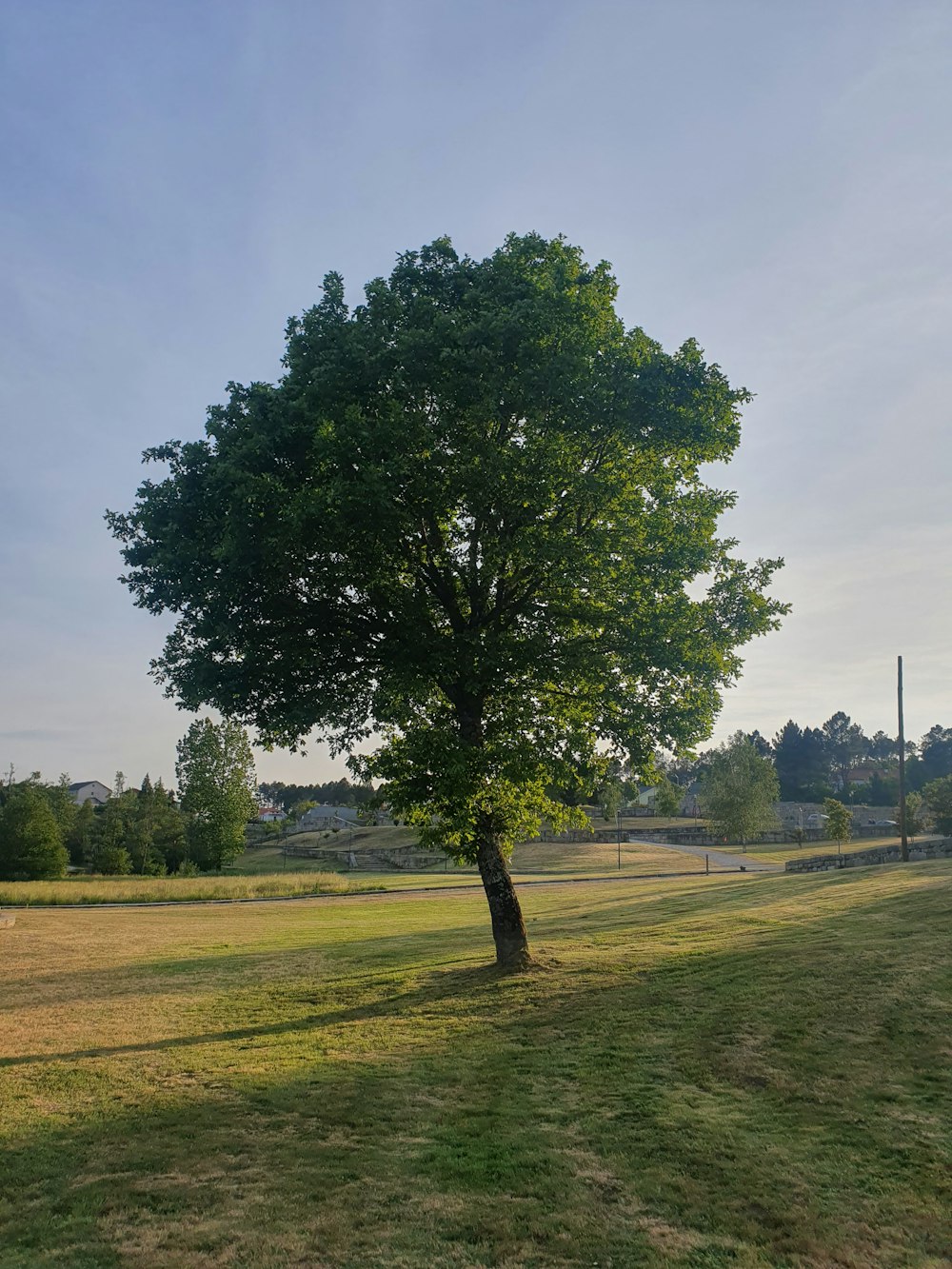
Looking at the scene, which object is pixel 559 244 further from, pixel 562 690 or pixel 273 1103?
pixel 273 1103

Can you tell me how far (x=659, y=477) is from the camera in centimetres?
1639

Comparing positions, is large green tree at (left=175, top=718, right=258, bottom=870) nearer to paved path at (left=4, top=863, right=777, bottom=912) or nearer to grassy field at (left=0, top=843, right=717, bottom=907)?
grassy field at (left=0, top=843, right=717, bottom=907)

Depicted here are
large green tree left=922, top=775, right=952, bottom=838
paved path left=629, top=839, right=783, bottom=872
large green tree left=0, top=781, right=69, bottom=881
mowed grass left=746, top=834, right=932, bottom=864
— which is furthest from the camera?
mowed grass left=746, top=834, right=932, bottom=864

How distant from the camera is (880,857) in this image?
153 ft

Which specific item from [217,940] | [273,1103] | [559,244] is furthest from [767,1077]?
[217,940]

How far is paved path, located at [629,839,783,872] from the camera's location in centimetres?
6143

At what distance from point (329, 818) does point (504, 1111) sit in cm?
13205

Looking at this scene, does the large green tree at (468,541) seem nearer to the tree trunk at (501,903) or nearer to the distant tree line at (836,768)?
the tree trunk at (501,903)

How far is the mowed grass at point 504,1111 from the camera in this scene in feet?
20.7

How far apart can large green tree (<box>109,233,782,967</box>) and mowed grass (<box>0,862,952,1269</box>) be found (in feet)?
13.7

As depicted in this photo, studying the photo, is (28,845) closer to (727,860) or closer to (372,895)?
(372,895)

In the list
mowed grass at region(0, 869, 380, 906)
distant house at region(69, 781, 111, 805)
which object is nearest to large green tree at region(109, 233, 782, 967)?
mowed grass at region(0, 869, 380, 906)

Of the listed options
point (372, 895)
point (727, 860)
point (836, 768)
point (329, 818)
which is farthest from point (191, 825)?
point (836, 768)

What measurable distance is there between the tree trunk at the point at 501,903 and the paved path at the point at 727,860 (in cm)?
4532
